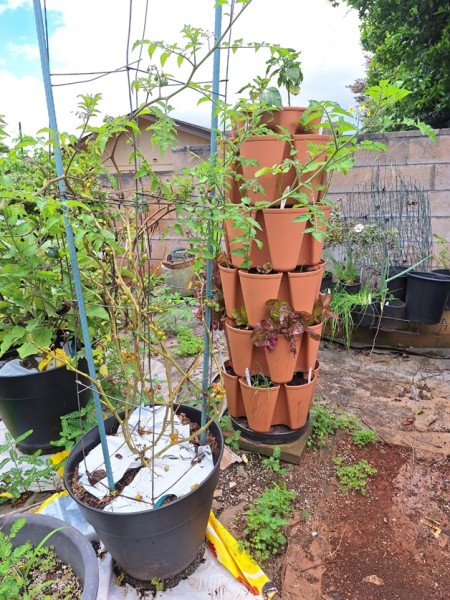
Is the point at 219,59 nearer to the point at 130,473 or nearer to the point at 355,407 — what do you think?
the point at 130,473

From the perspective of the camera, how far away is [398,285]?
3066 millimetres

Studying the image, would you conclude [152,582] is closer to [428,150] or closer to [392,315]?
[392,315]

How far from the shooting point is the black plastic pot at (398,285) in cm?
304

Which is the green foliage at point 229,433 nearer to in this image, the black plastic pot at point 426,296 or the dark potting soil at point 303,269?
the dark potting soil at point 303,269

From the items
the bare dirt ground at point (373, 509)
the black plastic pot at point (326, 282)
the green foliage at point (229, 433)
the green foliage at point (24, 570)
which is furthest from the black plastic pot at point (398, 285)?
the green foliage at point (24, 570)

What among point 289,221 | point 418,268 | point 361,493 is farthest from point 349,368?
point 289,221

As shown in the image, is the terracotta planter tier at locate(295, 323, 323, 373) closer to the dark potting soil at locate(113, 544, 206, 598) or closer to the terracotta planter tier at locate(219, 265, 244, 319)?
the terracotta planter tier at locate(219, 265, 244, 319)

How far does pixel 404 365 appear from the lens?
2.94 m

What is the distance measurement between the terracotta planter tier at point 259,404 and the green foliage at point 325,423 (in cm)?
31

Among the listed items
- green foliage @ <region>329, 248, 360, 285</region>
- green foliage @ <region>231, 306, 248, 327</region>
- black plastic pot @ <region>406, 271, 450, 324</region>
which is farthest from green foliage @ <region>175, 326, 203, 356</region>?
black plastic pot @ <region>406, 271, 450, 324</region>

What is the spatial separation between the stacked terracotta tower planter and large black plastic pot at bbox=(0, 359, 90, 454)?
81 centimetres

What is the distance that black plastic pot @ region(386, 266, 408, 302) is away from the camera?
3.04 meters

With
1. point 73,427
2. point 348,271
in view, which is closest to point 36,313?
Result: point 73,427

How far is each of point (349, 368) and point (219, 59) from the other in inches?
95.1
